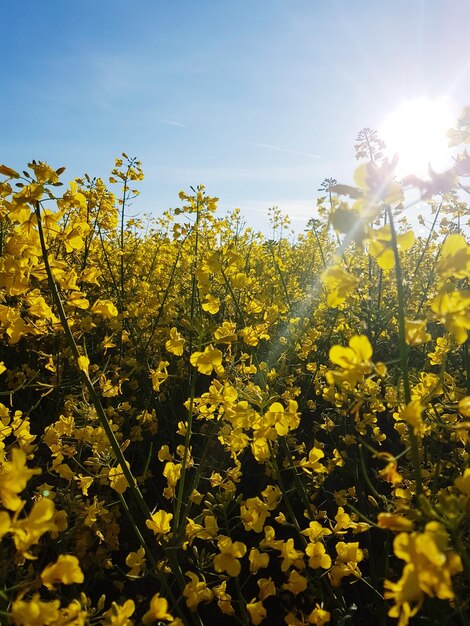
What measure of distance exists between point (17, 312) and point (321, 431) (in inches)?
110

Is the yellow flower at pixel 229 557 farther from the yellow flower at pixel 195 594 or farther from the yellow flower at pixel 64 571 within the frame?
the yellow flower at pixel 64 571

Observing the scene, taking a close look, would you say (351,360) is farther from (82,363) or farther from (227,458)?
(227,458)

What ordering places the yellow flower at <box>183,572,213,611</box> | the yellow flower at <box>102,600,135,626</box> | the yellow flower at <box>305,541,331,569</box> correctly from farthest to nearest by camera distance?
the yellow flower at <box>305,541,331,569</box>
the yellow flower at <box>183,572,213,611</box>
the yellow flower at <box>102,600,135,626</box>

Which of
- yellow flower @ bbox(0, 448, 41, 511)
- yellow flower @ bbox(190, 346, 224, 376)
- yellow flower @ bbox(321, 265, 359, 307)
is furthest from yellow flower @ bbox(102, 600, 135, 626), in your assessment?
yellow flower @ bbox(321, 265, 359, 307)

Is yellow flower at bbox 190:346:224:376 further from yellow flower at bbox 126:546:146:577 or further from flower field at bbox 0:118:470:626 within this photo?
yellow flower at bbox 126:546:146:577

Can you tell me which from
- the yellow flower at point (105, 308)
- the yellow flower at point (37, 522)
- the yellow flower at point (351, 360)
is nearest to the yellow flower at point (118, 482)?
the yellow flower at point (105, 308)

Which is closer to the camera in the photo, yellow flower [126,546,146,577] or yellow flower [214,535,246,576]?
yellow flower [214,535,246,576]

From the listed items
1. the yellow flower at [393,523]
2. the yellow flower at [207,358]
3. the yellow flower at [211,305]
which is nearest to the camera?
the yellow flower at [393,523]

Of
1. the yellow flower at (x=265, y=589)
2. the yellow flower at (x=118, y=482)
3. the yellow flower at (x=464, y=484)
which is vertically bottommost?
the yellow flower at (x=265, y=589)

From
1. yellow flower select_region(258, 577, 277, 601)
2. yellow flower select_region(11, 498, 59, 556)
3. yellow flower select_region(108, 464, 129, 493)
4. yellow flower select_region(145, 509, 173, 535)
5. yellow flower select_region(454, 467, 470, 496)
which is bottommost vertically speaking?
yellow flower select_region(258, 577, 277, 601)

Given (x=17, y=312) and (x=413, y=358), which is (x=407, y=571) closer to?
(x=17, y=312)

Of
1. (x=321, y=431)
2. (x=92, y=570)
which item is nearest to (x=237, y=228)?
(x=321, y=431)

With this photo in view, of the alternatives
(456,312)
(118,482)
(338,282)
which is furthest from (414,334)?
(118,482)

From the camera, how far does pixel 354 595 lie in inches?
95.6
